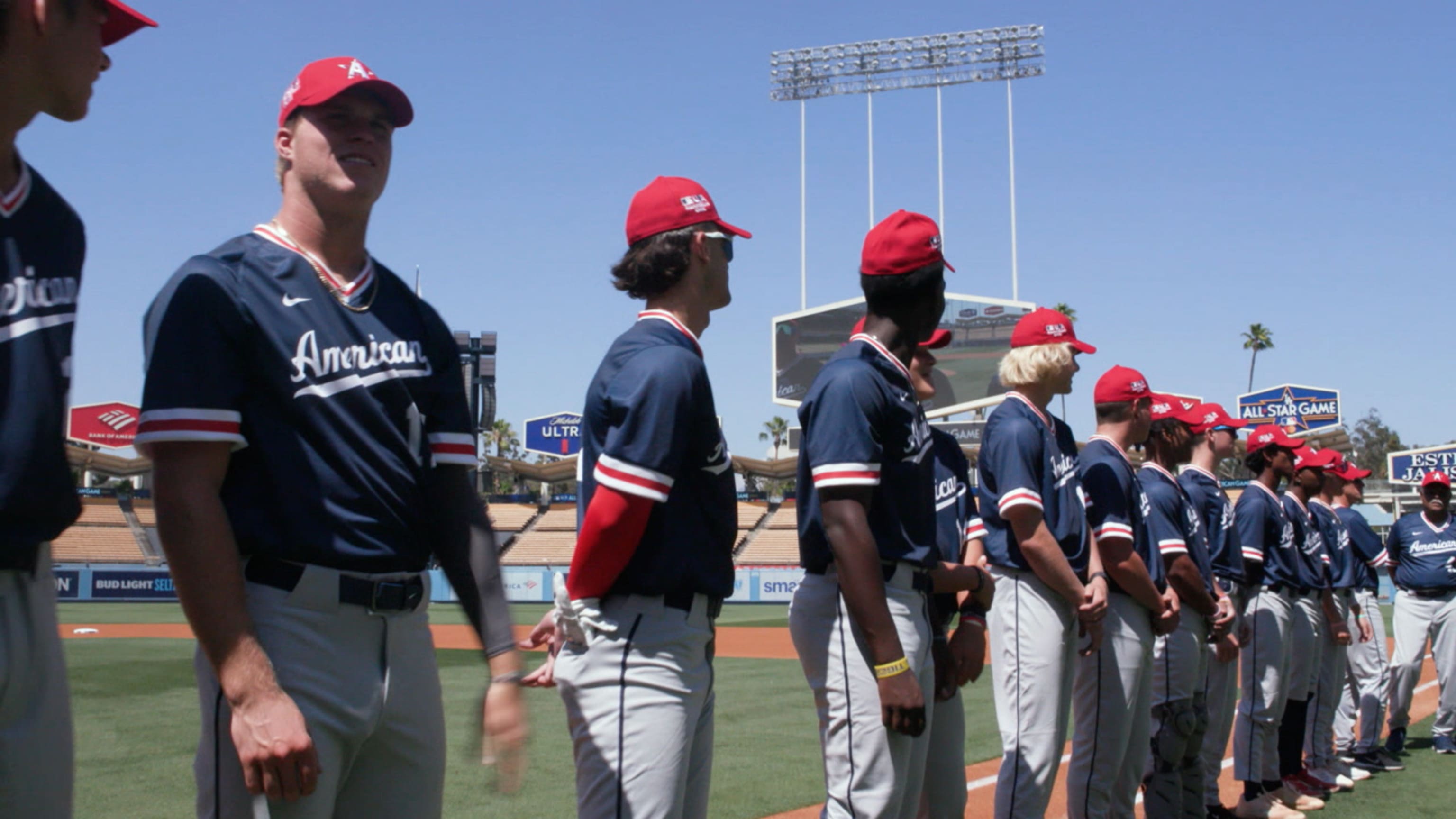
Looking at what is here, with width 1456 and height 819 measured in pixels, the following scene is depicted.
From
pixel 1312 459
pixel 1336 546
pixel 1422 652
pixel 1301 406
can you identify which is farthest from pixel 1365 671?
pixel 1301 406

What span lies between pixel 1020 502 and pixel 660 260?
177cm

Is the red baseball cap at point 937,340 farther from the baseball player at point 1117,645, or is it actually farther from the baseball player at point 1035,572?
the baseball player at point 1117,645

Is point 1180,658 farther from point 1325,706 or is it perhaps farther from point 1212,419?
point 1325,706

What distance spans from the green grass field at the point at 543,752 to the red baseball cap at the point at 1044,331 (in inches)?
105

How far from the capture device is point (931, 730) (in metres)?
3.68

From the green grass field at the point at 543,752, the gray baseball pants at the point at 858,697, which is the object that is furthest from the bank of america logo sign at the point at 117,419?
the gray baseball pants at the point at 858,697

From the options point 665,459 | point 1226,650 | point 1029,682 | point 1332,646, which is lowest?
point 1332,646

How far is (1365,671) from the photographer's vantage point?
943 cm

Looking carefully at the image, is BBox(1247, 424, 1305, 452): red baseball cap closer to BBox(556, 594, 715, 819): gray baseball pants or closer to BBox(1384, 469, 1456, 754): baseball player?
BBox(1384, 469, 1456, 754): baseball player

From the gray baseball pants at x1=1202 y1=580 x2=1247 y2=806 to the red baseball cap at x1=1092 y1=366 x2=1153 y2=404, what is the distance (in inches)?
60.0

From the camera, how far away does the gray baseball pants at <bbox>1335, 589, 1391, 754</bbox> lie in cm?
866

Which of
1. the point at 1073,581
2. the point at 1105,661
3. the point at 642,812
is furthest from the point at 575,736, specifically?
the point at 1105,661

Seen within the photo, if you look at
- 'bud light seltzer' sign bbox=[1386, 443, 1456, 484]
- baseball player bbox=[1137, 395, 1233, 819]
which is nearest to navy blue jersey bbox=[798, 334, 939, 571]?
baseball player bbox=[1137, 395, 1233, 819]

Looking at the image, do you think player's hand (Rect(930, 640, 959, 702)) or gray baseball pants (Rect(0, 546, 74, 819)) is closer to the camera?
gray baseball pants (Rect(0, 546, 74, 819))
